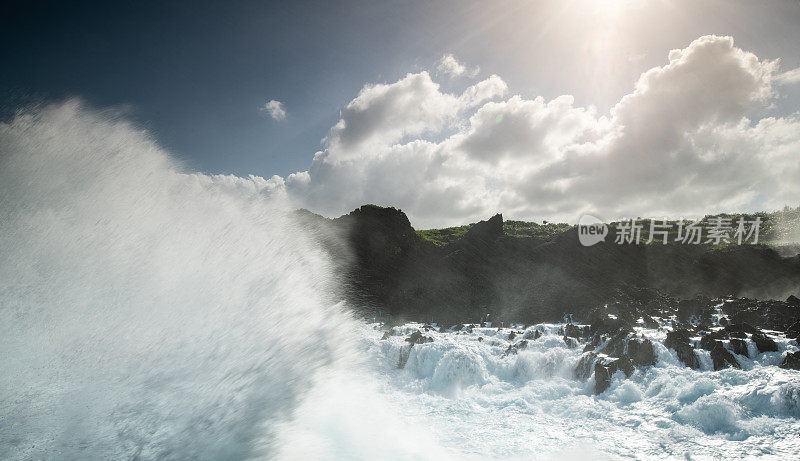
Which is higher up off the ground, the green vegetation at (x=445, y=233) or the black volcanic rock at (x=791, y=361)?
the green vegetation at (x=445, y=233)

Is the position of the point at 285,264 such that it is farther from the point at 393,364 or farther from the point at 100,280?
the point at 393,364

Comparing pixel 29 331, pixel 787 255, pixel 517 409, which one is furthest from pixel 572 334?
pixel 787 255

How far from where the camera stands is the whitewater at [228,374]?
613cm

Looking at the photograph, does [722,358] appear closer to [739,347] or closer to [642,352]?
[739,347]

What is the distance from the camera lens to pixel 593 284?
1387 inches

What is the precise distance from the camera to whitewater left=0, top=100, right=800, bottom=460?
6.13 meters

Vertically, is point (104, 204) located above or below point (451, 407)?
above

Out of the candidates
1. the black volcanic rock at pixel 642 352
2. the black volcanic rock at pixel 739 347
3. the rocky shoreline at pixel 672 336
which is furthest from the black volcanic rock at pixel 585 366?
the black volcanic rock at pixel 739 347

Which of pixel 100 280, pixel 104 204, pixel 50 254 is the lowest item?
pixel 100 280

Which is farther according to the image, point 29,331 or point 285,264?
point 285,264

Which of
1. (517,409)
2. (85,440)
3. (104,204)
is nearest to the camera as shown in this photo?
(85,440)

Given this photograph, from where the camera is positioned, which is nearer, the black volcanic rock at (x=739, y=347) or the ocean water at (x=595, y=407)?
the ocean water at (x=595, y=407)

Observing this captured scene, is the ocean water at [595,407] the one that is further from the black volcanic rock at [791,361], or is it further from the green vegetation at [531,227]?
the green vegetation at [531,227]

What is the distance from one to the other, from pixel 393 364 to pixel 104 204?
14.0 meters
